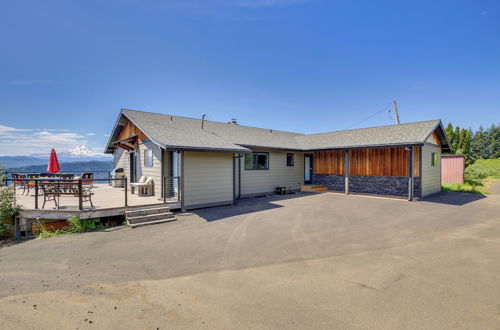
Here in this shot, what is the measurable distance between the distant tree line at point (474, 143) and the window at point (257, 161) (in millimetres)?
17848

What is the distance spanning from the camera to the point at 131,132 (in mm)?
12500

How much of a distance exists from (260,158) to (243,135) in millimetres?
1890

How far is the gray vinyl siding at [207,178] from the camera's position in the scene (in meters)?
9.02

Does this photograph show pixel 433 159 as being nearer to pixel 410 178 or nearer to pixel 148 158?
pixel 410 178

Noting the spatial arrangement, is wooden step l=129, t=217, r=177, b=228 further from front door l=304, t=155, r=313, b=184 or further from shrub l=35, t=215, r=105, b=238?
front door l=304, t=155, r=313, b=184

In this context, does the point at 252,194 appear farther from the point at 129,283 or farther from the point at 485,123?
the point at 485,123

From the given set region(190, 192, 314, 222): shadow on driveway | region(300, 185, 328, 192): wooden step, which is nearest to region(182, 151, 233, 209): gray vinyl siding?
region(190, 192, 314, 222): shadow on driveway

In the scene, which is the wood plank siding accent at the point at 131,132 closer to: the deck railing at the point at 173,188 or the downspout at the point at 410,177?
the deck railing at the point at 173,188

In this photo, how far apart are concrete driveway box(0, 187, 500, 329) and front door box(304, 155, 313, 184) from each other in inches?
364

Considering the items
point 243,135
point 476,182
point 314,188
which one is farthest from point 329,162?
point 476,182

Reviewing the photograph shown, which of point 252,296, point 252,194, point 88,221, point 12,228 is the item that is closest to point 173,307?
point 252,296

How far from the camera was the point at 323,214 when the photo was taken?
8.65m

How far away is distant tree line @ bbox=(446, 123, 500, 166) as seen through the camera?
24.1m

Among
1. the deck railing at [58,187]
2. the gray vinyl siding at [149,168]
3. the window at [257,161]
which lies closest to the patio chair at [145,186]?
the gray vinyl siding at [149,168]
